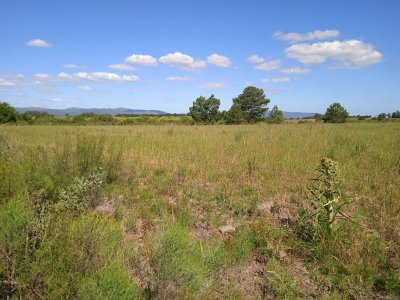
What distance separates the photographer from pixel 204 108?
57.7m

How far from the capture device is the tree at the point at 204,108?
57.2 metres

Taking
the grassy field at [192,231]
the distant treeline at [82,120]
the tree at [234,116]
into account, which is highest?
the tree at [234,116]

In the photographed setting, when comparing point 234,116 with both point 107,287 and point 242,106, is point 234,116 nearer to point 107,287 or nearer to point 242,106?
point 242,106

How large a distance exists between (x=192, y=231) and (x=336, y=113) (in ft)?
164

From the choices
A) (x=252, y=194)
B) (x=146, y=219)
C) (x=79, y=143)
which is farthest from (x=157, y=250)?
(x=79, y=143)

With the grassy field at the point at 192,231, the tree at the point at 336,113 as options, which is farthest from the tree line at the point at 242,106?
the grassy field at the point at 192,231

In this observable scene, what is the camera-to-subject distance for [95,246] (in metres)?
2.55

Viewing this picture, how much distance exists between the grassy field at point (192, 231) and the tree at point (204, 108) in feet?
163

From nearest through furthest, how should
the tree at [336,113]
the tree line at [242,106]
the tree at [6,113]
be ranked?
the tree at [6,113], the tree at [336,113], the tree line at [242,106]

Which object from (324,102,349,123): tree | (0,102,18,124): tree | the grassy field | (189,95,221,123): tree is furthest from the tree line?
the grassy field

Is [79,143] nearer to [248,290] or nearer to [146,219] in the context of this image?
[146,219]

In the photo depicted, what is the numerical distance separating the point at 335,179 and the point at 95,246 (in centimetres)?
309

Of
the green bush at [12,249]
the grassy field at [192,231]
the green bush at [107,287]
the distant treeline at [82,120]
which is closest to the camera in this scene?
the green bush at [107,287]

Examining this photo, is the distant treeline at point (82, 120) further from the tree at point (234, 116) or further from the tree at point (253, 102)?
the tree at point (253, 102)
